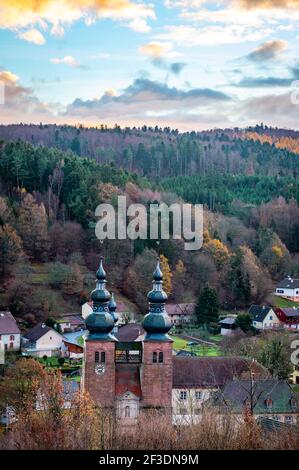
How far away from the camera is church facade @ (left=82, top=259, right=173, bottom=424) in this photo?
87.6ft

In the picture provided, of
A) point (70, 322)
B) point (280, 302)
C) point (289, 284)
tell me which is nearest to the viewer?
point (70, 322)

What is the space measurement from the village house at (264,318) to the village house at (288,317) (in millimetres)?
674

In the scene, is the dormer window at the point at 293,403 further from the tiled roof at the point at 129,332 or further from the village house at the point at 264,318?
the village house at the point at 264,318

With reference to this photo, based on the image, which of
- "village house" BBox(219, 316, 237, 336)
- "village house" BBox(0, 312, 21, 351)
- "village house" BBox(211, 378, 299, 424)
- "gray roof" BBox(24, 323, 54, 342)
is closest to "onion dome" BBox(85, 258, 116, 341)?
"village house" BBox(211, 378, 299, 424)

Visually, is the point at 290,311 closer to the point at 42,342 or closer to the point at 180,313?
the point at 180,313

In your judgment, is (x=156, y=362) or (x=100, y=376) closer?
(x=100, y=376)

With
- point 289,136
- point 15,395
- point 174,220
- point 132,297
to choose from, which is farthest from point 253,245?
point 289,136

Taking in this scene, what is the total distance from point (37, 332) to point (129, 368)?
16850 millimetres

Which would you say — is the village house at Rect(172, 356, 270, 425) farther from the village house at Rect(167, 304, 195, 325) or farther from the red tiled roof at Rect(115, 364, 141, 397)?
the village house at Rect(167, 304, 195, 325)

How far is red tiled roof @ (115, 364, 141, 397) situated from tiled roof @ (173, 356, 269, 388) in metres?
2.85

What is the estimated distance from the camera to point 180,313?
5275 centimetres

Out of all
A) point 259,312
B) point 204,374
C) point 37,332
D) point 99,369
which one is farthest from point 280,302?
point 99,369

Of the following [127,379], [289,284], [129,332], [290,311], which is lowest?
[290,311]
